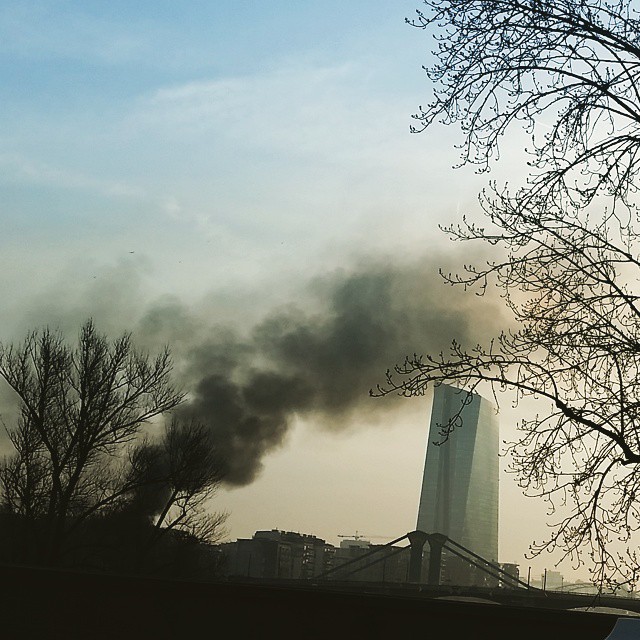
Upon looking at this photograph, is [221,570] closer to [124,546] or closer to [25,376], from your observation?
[124,546]

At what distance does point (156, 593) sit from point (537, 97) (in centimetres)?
429

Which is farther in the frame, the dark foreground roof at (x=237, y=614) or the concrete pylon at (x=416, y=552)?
the concrete pylon at (x=416, y=552)

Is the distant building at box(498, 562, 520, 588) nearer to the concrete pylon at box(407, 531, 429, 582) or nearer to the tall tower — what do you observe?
the concrete pylon at box(407, 531, 429, 582)

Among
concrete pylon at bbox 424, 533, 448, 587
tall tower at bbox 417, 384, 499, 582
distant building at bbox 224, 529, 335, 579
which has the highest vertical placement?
tall tower at bbox 417, 384, 499, 582

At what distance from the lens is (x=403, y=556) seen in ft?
164

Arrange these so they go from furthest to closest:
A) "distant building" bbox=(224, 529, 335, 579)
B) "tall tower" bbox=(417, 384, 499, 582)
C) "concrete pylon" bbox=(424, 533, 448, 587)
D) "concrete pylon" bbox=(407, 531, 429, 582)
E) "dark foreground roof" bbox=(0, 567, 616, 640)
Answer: "tall tower" bbox=(417, 384, 499, 582) < "concrete pylon" bbox=(424, 533, 448, 587) < "concrete pylon" bbox=(407, 531, 429, 582) < "distant building" bbox=(224, 529, 335, 579) < "dark foreground roof" bbox=(0, 567, 616, 640)

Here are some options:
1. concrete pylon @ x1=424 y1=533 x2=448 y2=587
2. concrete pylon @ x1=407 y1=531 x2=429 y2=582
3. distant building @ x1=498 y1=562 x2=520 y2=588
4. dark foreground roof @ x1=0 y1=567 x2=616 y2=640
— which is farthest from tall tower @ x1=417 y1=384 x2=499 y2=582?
dark foreground roof @ x1=0 y1=567 x2=616 y2=640

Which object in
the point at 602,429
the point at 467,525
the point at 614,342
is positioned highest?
the point at 467,525

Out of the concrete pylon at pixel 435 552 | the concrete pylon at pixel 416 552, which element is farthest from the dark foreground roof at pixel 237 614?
the concrete pylon at pixel 435 552

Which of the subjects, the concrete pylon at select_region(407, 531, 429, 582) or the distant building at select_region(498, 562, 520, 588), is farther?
the concrete pylon at select_region(407, 531, 429, 582)

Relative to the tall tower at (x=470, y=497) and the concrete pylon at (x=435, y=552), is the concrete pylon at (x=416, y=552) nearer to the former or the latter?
the concrete pylon at (x=435, y=552)

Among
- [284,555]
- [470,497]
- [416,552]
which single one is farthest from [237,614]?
[470,497]

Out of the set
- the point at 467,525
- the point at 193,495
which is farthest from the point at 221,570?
the point at 467,525

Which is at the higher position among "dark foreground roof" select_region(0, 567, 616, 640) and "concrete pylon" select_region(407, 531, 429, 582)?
"concrete pylon" select_region(407, 531, 429, 582)
